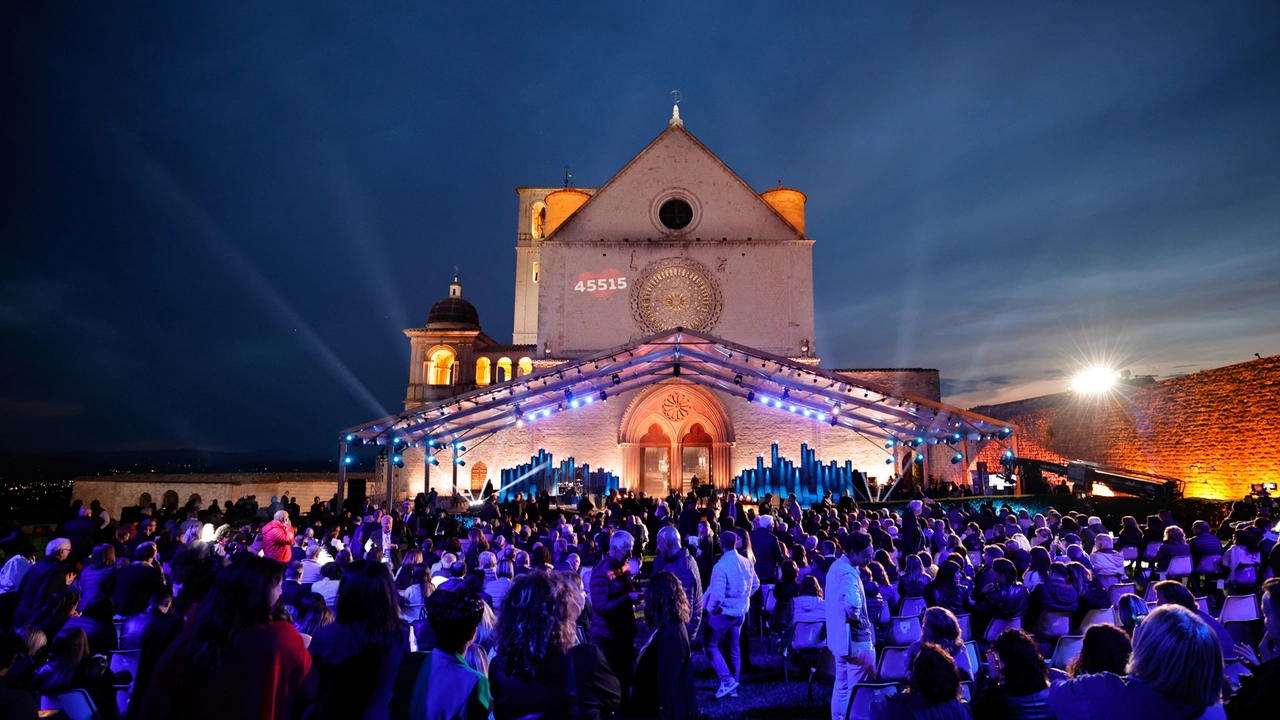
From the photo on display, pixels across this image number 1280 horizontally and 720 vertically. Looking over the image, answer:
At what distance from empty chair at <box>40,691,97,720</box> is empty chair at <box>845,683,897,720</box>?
445 centimetres

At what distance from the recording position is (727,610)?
624 cm

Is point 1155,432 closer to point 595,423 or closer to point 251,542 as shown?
point 595,423

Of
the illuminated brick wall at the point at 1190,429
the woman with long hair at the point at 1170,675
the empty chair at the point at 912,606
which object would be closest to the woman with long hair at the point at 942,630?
the woman with long hair at the point at 1170,675

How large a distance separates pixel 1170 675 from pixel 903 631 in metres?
2.90

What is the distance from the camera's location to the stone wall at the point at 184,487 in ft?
83.2

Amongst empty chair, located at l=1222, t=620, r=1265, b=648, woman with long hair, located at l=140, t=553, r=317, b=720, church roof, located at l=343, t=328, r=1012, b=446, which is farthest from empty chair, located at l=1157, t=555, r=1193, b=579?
woman with long hair, located at l=140, t=553, r=317, b=720

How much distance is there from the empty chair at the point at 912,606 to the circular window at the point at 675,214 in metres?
18.9

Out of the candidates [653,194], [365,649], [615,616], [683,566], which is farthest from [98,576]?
[653,194]

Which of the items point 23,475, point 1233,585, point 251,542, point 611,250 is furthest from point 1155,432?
point 23,475

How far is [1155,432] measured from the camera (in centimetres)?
1998

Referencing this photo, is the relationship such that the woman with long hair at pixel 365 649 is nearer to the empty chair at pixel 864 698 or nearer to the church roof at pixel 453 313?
the empty chair at pixel 864 698

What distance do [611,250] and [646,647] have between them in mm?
20256

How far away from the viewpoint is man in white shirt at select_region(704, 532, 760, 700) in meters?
6.22

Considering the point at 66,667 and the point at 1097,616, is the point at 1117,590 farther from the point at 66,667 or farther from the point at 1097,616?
the point at 66,667
